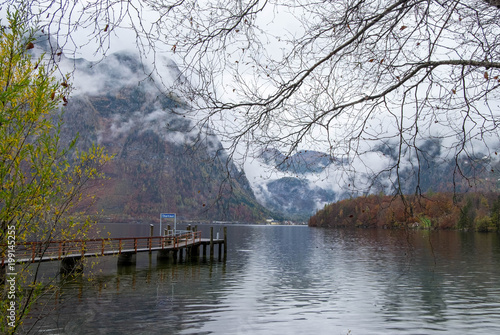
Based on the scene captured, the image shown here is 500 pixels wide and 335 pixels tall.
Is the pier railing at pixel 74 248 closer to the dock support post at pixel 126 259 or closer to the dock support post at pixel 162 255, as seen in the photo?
the dock support post at pixel 126 259

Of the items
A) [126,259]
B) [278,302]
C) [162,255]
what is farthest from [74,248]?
[278,302]

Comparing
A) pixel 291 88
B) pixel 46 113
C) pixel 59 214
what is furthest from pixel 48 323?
pixel 291 88

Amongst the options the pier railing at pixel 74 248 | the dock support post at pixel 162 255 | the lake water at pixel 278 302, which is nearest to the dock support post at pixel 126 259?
the pier railing at pixel 74 248

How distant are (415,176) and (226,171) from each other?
2538 millimetres

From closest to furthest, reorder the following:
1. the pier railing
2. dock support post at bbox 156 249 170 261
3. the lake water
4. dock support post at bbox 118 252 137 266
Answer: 1. the pier railing
2. the lake water
3. dock support post at bbox 118 252 137 266
4. dock support post at bbox 156 249 170 261

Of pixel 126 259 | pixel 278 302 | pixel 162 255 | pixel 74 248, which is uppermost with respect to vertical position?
pixel 74 248

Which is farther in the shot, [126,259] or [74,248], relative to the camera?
[126,259]

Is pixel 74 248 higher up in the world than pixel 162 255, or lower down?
higher up

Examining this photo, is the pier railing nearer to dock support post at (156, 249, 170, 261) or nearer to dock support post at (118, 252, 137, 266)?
dock support post at (118, 252, 137, 266)

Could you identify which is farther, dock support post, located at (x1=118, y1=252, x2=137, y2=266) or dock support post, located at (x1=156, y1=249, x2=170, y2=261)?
dock support post, located at (x1=156, y1=249, x2=170, y2=261)

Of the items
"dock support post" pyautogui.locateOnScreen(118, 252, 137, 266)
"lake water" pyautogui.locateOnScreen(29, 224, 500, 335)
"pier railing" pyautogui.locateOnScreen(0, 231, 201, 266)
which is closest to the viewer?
"pier railing" pyautogui.locateOnScreen(0, 231, 201, 266)

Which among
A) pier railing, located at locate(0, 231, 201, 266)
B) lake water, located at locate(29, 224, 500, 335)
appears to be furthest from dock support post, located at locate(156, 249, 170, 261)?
lake water, located at locate(29, 224, 500, 335)

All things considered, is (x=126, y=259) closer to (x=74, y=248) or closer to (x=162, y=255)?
(x=74, y=248)

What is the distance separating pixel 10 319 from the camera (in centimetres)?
546
